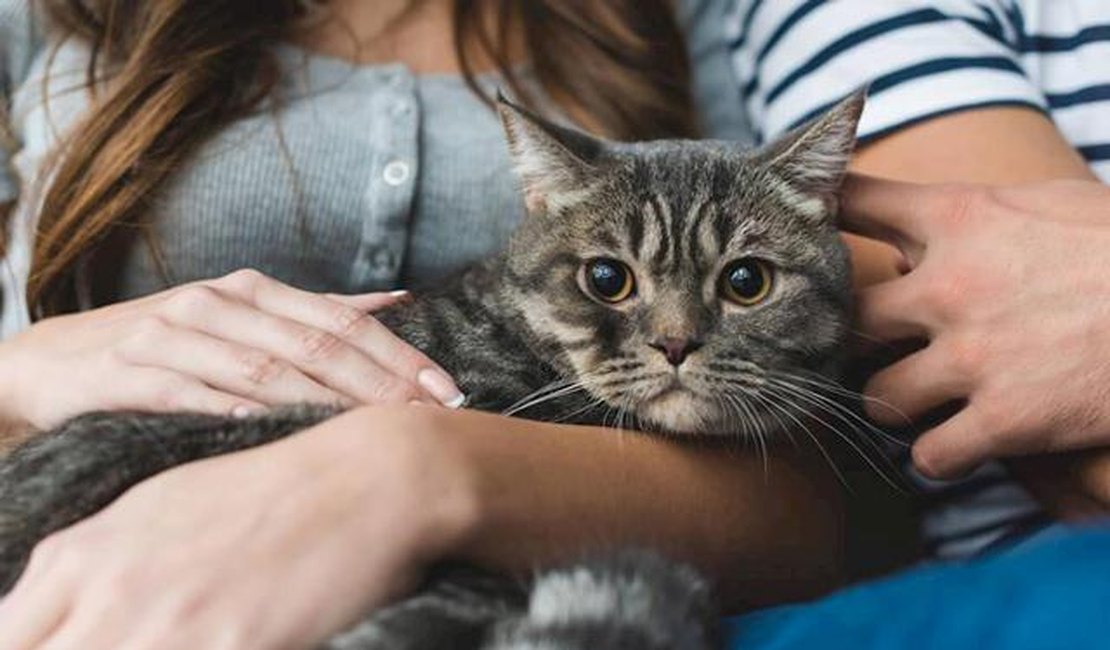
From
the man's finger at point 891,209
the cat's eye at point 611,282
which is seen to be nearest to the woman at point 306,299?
the cat's eye at point 611,282

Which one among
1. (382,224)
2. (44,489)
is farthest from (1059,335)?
(44,489)

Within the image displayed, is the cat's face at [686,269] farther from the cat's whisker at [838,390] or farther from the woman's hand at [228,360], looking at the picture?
the woman's hand at [228,360]

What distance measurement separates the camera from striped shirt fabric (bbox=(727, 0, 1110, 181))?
1390 mm

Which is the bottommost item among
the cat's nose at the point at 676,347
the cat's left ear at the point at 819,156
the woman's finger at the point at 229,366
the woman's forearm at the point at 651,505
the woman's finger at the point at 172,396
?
the woman's forearm at the point at 651,505

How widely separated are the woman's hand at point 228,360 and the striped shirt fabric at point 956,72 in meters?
0.61

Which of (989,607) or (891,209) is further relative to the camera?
(891,209)

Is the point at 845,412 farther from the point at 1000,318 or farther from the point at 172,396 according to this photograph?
the point at 172,396

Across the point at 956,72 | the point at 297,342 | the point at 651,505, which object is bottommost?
the point at 651,505

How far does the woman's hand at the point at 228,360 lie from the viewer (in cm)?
114

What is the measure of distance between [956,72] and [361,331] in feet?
2.40

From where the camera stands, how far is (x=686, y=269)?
1.16 meters

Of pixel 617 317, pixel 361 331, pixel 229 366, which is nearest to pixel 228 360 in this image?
pixel 229 366

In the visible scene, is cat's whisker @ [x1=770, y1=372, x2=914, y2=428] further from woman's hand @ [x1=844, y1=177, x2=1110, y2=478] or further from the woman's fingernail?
the woman's fingernail

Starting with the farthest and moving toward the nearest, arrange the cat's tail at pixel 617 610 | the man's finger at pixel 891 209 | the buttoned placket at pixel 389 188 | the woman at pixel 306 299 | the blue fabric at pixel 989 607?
the buttoned placket at pixel 389 188, the man's finger at pixel 891 209, the woman at pixel 306 299, the cat's tail at pixel 617 610, the blue fabric at pixel 989 607
